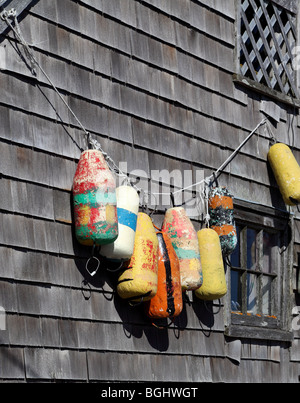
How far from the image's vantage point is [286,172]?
29.1ft

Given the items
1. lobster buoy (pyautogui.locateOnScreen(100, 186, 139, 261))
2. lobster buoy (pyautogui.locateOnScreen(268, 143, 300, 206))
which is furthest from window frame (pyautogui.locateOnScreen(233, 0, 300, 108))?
lobster buoy (pyautogui.locateOnScreen(100, 186, 139, 261))

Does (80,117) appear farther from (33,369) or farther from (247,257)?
(247,257)

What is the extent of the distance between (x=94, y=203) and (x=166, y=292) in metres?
1.03

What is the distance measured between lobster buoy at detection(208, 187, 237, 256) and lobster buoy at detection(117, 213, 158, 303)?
112 centimetres

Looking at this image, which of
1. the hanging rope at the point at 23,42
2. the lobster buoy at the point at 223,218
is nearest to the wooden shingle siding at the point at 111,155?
the hanging rope at the point at 23,42

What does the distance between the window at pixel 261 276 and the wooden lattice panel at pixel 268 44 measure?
1.38 m

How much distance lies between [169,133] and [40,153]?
164 cm

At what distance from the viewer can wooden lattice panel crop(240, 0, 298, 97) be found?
9.10 m

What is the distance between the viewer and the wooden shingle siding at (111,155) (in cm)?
639

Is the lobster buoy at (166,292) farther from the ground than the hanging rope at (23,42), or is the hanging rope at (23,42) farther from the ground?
the hanging rope at (23,42)

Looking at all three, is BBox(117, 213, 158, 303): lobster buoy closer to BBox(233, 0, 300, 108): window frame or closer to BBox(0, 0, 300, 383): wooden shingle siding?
BBox(0, 0, 300, 383): wooden shingle siding

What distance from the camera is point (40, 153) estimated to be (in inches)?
261

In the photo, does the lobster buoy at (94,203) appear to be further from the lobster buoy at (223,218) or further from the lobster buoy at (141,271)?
the lobster buoy at (223,218)

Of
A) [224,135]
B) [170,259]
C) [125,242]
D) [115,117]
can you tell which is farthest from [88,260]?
[224,135]
